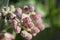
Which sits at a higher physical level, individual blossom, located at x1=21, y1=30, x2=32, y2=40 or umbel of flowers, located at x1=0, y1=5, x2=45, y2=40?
umbel of flowers, located at x1=0, y1=5, x2=45, y2=40

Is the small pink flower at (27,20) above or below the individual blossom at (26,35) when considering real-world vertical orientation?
above

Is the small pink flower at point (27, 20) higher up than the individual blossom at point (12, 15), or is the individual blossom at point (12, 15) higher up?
the individual blossom at point (12, 15)

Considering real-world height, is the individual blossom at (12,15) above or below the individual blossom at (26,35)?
above

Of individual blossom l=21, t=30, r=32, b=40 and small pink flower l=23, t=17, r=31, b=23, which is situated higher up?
small pink flower l=23, t=17, r=31, b=23

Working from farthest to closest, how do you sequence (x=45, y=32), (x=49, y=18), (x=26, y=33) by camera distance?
(x=49, y=18) < (x=45, y=32) < (x=26, y=33)

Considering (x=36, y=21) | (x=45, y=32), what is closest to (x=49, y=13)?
(x=45, y=32)

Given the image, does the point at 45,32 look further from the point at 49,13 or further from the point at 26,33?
the point at 49,13

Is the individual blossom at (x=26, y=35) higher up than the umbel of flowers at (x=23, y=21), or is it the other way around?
the umbel of flowers at (x=23, y=21)

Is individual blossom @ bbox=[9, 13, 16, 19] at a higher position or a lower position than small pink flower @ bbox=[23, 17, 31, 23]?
higher
